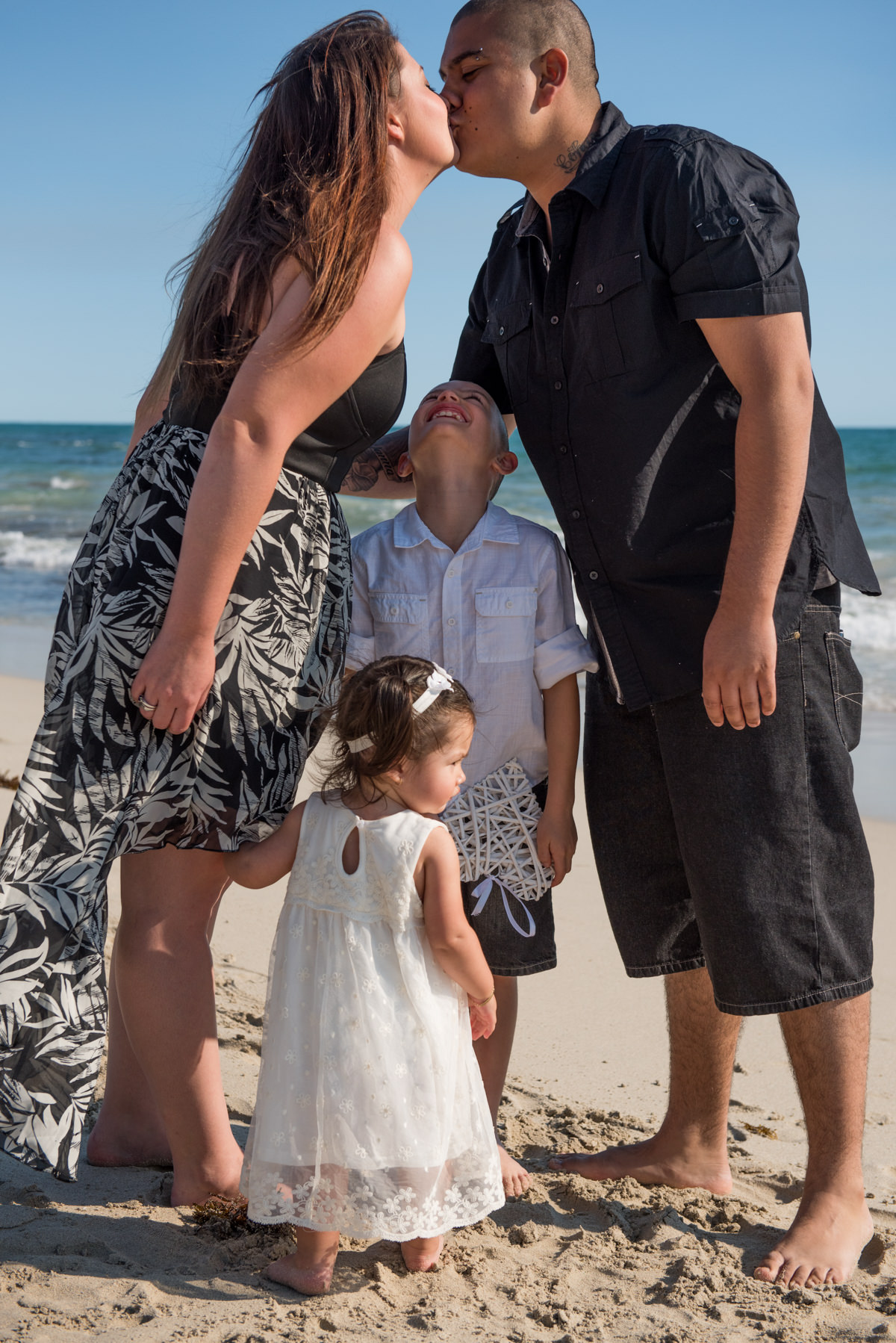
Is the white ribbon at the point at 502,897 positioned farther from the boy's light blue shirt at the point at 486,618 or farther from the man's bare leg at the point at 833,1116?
the man's bare leg at the point at 833,1116

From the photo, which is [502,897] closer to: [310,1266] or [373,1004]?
[373,1004]

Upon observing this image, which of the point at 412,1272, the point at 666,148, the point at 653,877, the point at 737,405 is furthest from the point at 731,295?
the point at 412,1272

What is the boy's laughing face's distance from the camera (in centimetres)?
240

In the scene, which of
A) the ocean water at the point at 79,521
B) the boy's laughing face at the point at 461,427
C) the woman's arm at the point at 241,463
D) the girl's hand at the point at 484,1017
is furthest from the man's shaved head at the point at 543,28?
the ocean water at the point at 79,521

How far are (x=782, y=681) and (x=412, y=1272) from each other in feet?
4.12

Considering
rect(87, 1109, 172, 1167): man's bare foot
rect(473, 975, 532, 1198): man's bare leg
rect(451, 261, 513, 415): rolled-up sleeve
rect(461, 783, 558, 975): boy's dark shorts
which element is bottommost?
rect(87, 1109, 172, 1167): man's bare foot

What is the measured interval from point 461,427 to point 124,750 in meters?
1.00

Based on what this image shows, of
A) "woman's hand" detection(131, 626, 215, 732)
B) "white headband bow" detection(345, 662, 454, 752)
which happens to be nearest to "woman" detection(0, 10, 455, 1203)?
"woman's hand" detection(131, 626, 215, 732)

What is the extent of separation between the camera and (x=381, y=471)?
2631 millimetres

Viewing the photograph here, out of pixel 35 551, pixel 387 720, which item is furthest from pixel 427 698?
pixel 35 551

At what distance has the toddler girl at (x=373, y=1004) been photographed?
185 cm

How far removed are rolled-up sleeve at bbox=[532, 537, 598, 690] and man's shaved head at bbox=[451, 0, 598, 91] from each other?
0.97 meters

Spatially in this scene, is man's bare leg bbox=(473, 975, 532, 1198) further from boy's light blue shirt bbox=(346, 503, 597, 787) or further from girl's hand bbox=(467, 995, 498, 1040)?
boy's light blue shirt bbox=(346, 503, 597, 787)

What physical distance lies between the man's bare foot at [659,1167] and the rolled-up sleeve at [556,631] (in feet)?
3.47
